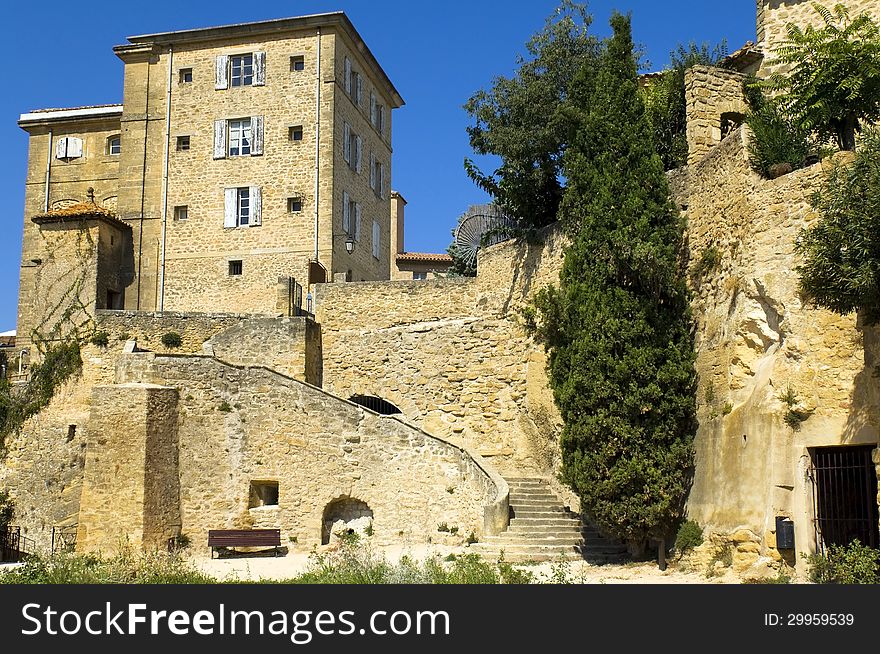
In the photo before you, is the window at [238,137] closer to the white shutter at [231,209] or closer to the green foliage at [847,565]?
the white shutter at [231,209]

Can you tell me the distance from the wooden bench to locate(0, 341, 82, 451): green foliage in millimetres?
7174

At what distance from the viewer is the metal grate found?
14.1 metres

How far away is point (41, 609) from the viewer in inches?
362

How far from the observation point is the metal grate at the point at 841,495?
14.1 metres

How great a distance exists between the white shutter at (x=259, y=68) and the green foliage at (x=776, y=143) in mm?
18482

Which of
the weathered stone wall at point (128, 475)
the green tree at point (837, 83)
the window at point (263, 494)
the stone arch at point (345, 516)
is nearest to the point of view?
the green tree at point (837, 83)

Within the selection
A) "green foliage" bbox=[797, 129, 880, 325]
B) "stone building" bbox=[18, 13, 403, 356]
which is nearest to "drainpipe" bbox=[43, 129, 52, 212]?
"stone building" bbox=[18, 13, 403, 356]

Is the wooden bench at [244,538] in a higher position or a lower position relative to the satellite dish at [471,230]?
lower

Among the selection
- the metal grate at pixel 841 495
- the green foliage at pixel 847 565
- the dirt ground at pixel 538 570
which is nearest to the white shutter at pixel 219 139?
the dirt ground at pixel 538 570

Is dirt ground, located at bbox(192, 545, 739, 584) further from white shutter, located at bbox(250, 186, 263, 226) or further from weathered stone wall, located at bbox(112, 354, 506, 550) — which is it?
white shutter, located at bbox(250, 186, 263, 226)

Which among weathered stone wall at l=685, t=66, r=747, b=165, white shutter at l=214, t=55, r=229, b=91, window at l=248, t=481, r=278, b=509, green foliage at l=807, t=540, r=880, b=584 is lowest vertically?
green foliage at l=807, t=540, r=880, b=584

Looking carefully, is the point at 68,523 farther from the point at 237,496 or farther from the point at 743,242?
the point at 743,242

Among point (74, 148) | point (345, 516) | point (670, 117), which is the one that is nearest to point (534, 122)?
point (670, 117)

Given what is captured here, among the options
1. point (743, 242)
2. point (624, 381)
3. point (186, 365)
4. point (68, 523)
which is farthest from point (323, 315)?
point (743, 242)
